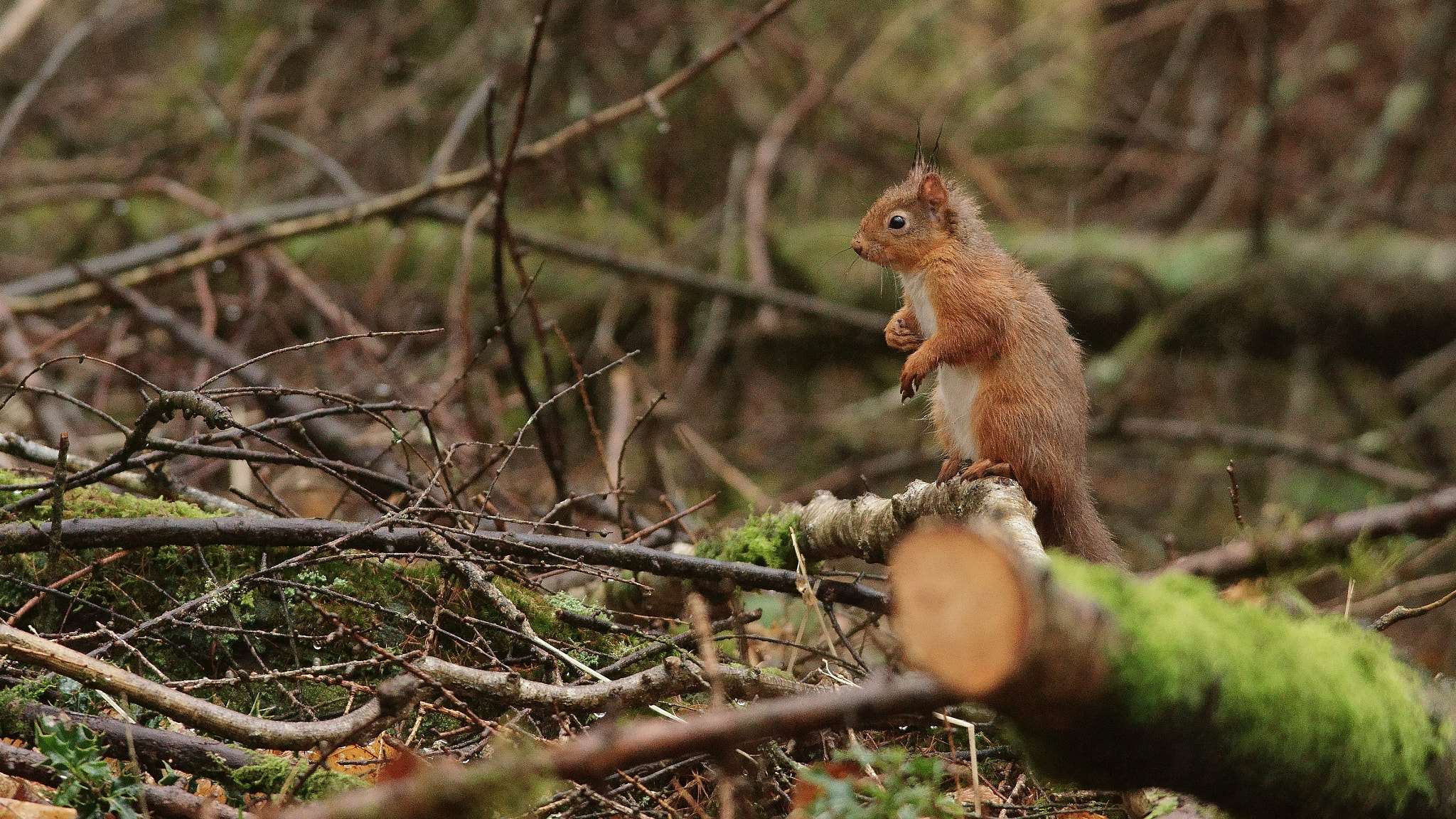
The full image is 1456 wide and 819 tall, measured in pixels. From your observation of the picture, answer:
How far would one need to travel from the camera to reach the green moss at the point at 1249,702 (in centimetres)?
153

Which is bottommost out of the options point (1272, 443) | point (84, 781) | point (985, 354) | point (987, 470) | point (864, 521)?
point (1272, 443)

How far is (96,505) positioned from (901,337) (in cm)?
223

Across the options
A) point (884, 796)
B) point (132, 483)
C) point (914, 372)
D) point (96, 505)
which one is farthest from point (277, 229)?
point (884, 796)

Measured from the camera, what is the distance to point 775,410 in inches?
331

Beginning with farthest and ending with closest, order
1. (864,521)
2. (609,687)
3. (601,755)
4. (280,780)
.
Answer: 1. (864,521)
2. (609,687)
3. (280,780)
4. (601,755)

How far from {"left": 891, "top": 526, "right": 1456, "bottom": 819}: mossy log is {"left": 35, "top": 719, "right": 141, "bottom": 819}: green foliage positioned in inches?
54.9

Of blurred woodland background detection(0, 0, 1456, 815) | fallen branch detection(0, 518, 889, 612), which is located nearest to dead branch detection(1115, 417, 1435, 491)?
blurred woodland background detection(0, 0, 1456, 815)

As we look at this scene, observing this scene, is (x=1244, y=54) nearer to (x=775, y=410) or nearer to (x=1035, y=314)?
(x=775, y=410)

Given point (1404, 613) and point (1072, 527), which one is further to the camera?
point (1072, 527)

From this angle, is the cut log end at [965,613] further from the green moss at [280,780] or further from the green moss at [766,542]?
the green moss at [766,542]

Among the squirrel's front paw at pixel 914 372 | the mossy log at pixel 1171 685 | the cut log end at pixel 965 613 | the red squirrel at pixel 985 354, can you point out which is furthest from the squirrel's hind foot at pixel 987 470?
the cut log end at pixel 965 613

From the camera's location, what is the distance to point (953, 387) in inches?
130

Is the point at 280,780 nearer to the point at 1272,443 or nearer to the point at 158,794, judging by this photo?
the point at 158,794

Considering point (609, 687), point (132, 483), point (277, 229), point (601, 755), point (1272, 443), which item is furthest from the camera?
point (1272, 443)
